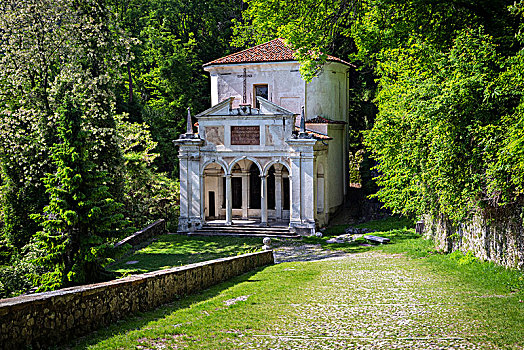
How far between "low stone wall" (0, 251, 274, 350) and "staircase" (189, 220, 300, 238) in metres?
16.2

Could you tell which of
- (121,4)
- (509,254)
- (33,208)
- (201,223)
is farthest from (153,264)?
(121,4)

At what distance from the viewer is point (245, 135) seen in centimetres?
2995

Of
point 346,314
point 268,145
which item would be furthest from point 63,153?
point 268,145

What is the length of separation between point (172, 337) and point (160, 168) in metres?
37.0

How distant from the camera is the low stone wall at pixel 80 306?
730cm

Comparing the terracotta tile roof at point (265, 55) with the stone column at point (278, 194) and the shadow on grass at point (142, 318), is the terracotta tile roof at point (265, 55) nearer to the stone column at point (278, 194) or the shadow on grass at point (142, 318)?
the stone column at point (278, 194)

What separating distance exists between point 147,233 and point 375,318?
21219 millimetres

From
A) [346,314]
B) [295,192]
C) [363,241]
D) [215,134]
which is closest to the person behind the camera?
[346,314]

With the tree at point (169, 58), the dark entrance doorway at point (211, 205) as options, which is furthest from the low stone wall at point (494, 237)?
the tree at point (169, 58)

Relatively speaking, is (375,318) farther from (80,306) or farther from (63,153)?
(63,153)

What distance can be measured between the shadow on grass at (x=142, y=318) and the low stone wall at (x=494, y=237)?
23.7 ft

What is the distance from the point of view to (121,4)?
1916 inches

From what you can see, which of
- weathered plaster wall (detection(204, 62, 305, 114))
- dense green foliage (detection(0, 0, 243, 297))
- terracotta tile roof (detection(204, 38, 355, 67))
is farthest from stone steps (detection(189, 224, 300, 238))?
terracotta tile roof (detection(204, 38, 355, 67))

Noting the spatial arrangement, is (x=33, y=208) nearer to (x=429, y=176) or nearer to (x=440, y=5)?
(x=429, y=176)
